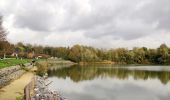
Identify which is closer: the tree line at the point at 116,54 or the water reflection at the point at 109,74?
the water reflection at the point at 109,74

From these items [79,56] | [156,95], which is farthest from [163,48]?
[156,95]

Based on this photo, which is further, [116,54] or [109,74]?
[116,54]

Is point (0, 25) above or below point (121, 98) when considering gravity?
above

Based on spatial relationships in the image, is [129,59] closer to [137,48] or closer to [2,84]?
[137,48]

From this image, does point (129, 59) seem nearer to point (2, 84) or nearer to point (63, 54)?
point (63, 54)

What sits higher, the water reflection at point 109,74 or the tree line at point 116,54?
the tree line at point 116,54

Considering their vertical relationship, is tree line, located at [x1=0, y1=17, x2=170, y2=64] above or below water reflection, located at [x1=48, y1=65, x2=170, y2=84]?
above

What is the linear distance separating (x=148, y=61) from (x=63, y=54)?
32.3 meters

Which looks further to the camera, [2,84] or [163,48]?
[163,48]

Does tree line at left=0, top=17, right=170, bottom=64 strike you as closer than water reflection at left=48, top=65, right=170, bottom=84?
No

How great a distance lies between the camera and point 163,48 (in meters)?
117

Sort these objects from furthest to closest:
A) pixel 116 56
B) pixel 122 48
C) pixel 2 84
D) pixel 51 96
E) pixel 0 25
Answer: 1. pixel 122 48
2. pixel 116 56
3. pixel 0 25
4. pixel 2 84
5. pixel 51 96

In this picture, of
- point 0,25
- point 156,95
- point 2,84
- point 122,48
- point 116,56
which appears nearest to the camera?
point 2,84

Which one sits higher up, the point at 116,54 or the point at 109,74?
the point at 116,54
